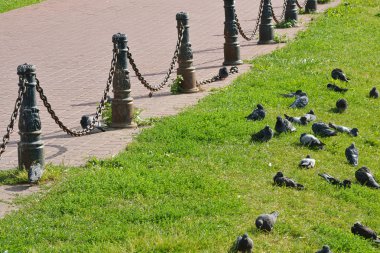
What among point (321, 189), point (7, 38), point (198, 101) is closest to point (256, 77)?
point (198, 101)

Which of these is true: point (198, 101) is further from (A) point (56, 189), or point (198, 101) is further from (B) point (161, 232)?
(B) point (161, 232)

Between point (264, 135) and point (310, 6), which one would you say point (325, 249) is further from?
point (310, 6)

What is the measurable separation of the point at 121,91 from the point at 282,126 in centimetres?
188

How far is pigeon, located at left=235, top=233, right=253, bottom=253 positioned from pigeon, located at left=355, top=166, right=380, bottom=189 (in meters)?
2.30

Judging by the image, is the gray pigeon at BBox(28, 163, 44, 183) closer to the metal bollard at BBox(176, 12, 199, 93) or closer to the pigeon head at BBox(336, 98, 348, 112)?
the metal bollard at BBox(176, 12, 199, 93)

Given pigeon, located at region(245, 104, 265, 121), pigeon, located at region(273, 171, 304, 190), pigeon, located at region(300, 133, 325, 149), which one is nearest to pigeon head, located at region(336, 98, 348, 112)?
pigeon, located at region(245, 104, 265, 121)

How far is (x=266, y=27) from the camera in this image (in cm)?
1650

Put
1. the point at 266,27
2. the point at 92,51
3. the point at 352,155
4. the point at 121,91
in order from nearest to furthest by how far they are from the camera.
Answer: the point at 352,155 < the point at 121,91 < the point at 92,51 < the point at 266,27

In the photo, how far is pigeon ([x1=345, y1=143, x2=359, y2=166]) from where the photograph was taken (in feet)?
29.0

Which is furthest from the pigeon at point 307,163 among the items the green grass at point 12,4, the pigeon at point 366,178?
the green grass at point 12,4

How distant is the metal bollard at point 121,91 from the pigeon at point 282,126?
1.68 meters

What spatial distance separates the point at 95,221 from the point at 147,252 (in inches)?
30.9

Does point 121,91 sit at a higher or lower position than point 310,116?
higher

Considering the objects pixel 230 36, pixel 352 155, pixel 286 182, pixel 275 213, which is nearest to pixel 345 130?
pixel 352 155
